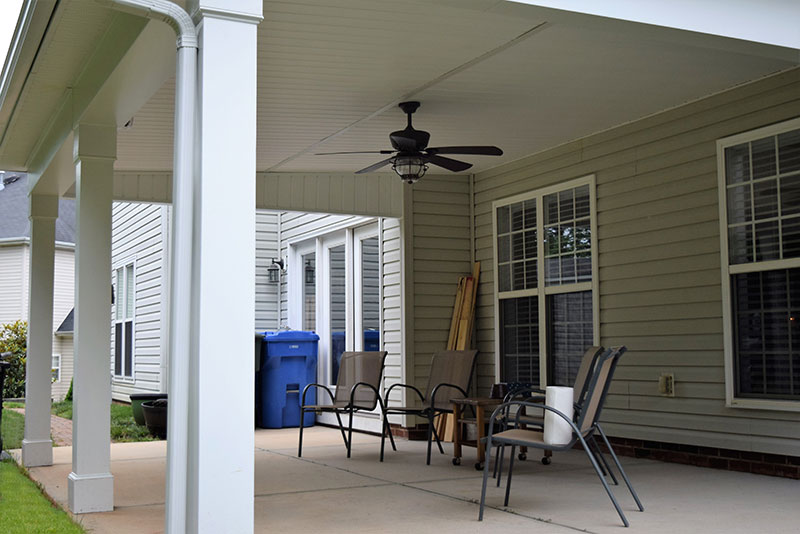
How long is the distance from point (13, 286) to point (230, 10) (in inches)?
650

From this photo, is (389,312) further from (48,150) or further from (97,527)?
(97,527)

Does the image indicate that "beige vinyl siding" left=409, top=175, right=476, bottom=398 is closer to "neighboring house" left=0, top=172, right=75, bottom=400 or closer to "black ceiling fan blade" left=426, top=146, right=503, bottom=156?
"black ceiling fan blade" left=426, top=146, right=503, bottom=156

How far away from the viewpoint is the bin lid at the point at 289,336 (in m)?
9.31

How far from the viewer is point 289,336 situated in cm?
940

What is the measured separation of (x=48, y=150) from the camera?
5.77 metres

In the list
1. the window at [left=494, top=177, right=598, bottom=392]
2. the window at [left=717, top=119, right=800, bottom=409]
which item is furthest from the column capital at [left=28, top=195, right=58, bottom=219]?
the window at [left=717, top=119, right=800, bottom=409]

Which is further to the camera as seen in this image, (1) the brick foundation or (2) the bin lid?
(2) the bin lid

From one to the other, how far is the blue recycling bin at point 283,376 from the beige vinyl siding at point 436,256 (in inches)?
77.3

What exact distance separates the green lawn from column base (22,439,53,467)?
1.41 m

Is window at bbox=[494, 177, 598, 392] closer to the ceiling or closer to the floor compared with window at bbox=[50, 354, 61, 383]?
closer to the ceiling

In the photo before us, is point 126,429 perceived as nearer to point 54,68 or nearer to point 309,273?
point 309,273

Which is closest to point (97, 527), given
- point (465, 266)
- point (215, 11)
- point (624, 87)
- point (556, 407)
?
point (556, 407)

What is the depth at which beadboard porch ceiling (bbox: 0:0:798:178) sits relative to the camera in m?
4.02

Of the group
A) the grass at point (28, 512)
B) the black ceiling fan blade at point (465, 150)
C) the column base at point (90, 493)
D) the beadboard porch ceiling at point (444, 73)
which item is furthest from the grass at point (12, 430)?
the black ceiling fan blade at point (465, 150)
